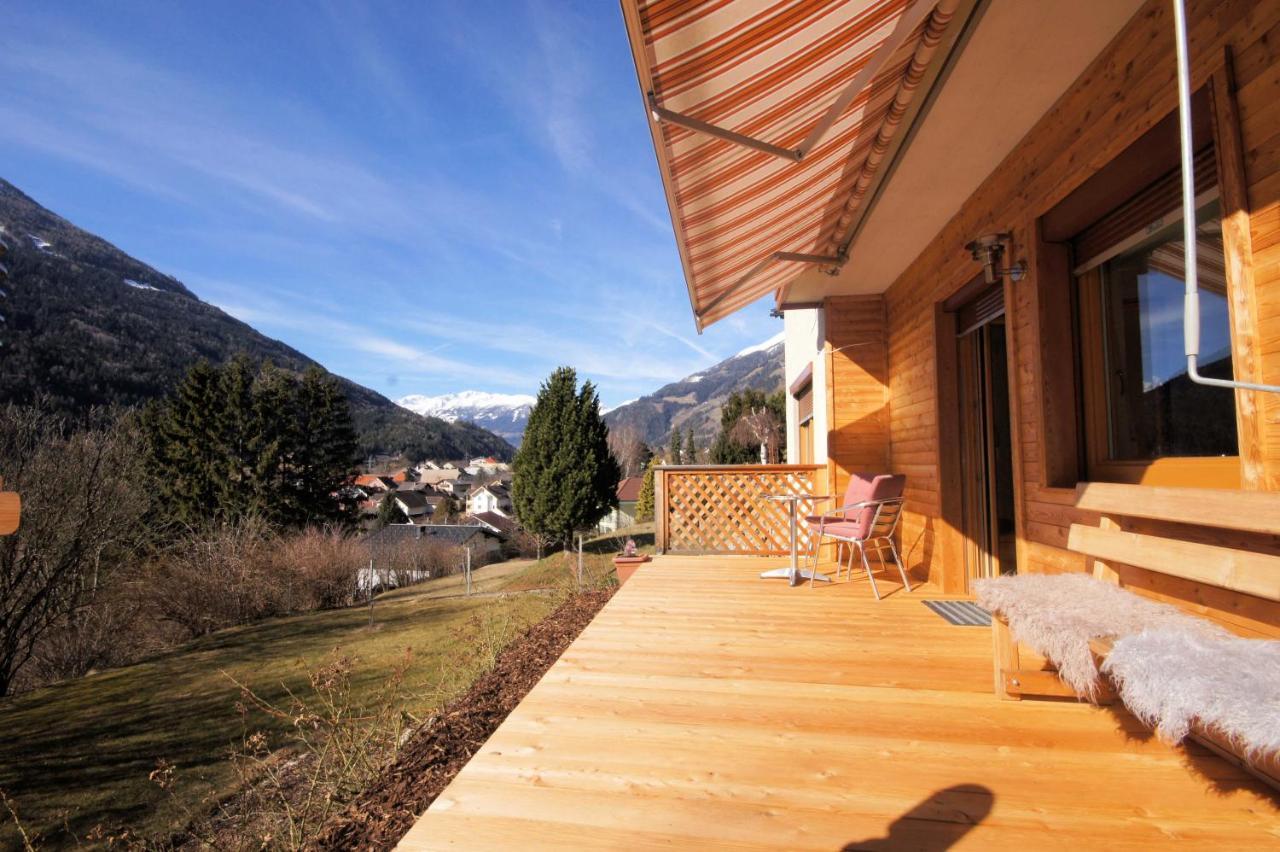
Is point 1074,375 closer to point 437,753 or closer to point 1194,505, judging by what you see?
point 1194,505

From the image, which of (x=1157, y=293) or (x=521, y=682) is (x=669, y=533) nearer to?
(x=521, y=682)

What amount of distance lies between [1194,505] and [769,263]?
3291mm

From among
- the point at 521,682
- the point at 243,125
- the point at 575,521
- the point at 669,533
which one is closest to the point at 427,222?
the point at 243,125

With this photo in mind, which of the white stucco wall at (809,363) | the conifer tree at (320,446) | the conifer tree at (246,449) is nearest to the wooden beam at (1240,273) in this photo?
the white stucco wall at (809,363)

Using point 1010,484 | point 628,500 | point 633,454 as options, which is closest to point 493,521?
point 628,500

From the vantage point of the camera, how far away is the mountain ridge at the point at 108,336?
2776 centimetres

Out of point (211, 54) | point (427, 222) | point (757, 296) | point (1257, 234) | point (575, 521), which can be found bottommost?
point (575, 521)

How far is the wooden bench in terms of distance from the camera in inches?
60.8

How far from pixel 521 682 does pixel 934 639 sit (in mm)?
2578

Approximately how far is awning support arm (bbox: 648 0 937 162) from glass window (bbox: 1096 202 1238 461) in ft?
Result: 3.98

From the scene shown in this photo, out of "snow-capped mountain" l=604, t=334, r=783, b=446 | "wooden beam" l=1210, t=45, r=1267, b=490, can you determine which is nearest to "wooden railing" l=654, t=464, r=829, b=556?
"wooden beam" l=1210, t=45, r=1267, b=490

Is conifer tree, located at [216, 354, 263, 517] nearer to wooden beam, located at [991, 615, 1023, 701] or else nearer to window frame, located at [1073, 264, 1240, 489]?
wooden beam, located at [991, 615, 1023, 701]

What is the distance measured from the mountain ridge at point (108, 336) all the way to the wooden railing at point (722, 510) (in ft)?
17.4

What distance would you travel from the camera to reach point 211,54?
2106cm
